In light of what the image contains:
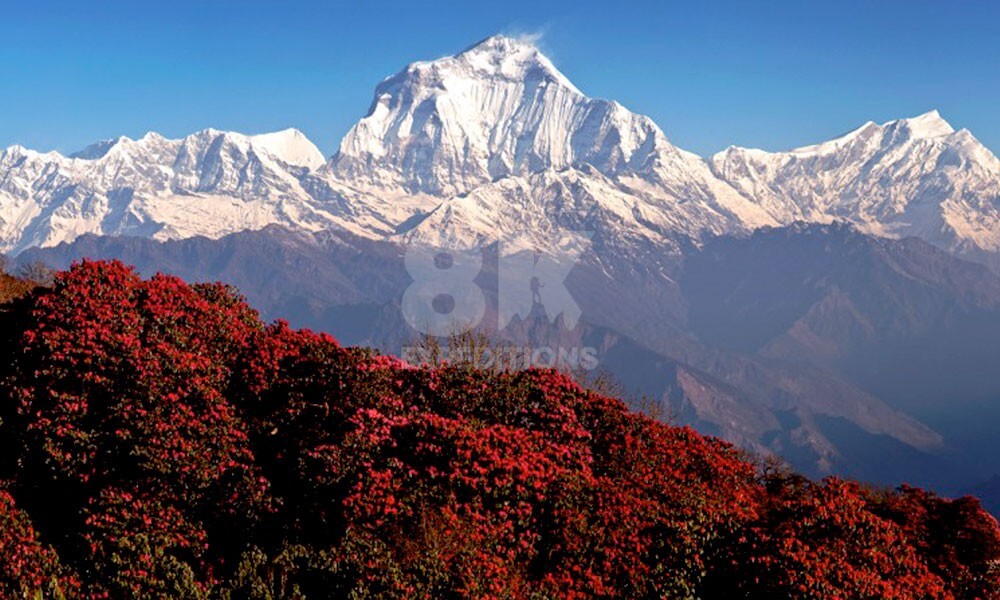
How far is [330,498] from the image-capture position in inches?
1129

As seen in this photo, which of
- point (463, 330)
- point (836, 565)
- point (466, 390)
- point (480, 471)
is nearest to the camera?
point (836, 565)

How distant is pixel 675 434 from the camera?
37.6m

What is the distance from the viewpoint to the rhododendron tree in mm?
25141

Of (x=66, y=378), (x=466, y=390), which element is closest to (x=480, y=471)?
(x=466, y=390)

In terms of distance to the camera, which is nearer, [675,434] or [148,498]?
[148,498]

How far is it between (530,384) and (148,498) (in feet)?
51.6

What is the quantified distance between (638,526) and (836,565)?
6310 millimetres

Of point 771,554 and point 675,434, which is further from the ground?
point 675,434

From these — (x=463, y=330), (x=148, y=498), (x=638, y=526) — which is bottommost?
(x=148, y=498)

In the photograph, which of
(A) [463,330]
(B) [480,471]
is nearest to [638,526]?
(B) [480,471]

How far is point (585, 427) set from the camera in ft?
118

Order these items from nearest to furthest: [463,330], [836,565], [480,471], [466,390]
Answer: [836,565] → [480,471] → [466,390] → [463,330]

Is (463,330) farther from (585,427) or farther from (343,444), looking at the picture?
(343,444)

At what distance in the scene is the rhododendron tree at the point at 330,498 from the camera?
82.5ft
